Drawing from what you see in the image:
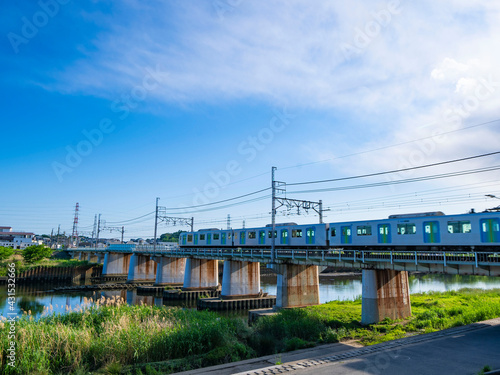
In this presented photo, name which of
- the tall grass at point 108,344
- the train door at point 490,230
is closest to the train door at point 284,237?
the train door at point 490,230

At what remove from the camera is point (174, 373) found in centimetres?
947

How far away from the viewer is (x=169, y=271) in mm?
48969

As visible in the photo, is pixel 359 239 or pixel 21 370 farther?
pixel 359 239

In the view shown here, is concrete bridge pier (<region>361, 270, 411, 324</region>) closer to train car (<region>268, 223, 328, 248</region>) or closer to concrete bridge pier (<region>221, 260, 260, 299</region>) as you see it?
train car (<region>268, 223, 328, 248</region>)

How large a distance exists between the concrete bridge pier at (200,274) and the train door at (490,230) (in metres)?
31.2

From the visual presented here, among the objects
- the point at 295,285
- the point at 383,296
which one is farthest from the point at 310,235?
the point at 383,296

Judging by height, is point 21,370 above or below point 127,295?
above

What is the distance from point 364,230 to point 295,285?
28.3 ft

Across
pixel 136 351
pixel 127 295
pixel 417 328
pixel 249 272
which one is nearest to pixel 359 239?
pixel 417 328

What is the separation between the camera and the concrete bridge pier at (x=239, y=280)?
36219mm

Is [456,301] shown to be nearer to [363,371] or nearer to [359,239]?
[359,239]

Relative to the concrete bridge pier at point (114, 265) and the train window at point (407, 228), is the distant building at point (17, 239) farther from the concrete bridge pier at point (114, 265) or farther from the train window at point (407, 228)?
the train window at point (407, 228)

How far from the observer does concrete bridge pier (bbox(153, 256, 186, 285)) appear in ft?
160

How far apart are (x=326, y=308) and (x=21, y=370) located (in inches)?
841
